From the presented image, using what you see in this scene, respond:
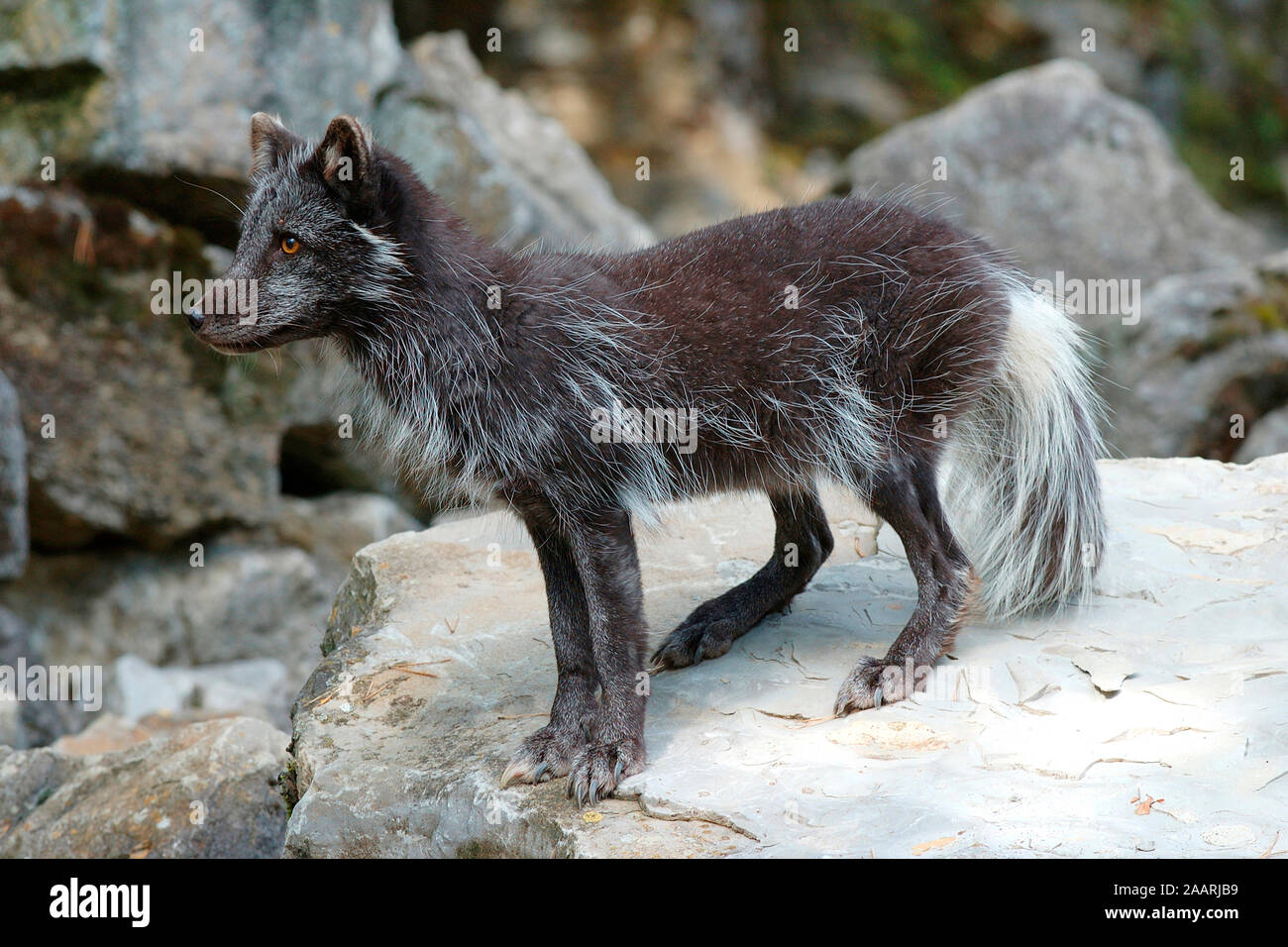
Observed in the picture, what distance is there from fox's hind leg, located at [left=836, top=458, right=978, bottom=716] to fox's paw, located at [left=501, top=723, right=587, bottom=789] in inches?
41.6

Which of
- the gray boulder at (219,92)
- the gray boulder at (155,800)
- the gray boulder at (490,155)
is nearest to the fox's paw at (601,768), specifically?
the gray boulder at (155,800)

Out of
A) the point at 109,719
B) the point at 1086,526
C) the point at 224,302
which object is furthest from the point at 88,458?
the point at 1086,526

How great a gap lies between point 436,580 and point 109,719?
239 cm

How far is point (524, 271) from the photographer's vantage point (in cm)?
451

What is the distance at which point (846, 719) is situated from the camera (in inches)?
168

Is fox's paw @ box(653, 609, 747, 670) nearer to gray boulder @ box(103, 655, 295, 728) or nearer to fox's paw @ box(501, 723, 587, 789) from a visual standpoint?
fox's paw @ box(501, 723, 587, 789)

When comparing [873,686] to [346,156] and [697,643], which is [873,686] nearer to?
[697,643]

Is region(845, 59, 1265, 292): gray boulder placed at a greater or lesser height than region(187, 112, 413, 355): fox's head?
greater

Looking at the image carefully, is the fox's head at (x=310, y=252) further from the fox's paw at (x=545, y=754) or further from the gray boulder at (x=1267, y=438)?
the gray boulder at (x=1267, y=438)

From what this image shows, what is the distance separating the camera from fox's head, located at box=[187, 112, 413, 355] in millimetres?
4113

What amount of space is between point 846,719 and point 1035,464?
4.37ft

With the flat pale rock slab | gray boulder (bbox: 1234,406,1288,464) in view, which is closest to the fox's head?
the flat pale rock slab

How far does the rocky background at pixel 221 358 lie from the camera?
6.58 m

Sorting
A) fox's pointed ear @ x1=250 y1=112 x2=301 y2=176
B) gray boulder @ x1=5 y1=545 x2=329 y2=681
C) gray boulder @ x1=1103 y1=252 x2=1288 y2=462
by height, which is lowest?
gray boulder @ x1=5 y1=545 x2=329 y2=681
